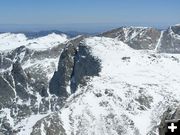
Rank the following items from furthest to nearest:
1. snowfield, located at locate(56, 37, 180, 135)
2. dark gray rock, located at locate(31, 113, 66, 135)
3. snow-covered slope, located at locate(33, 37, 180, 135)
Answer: snowfield, located at locate(56, 37, 180, 135) < snow-covered slope, located at locate(33, 37, 180, 135) < dark gray rock, located at locate(31, 113, 66, 135)

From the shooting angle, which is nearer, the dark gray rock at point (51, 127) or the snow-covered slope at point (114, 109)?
the dark gray rock at point (51, 127)

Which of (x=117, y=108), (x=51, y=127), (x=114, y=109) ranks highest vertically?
(x=51, y=127)

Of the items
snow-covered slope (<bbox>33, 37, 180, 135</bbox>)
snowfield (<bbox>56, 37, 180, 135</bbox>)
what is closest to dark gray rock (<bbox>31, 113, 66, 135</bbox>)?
snow-covered slope (<bbox>33, 37, 180, 135</bbox>)

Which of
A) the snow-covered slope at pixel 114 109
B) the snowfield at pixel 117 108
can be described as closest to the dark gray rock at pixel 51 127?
the snow-covered slope at pixel 114 109

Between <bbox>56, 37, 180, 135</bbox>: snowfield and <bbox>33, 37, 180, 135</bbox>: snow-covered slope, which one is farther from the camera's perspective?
<bbox>56, 37, 180, 135</bbox>: snowfield

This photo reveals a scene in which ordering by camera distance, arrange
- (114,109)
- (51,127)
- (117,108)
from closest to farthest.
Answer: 1. (51,127)
2. (117,108)
3. (114,109)

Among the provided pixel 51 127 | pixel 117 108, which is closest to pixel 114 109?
pixel 117 108

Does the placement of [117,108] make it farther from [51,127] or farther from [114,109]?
[51,127]

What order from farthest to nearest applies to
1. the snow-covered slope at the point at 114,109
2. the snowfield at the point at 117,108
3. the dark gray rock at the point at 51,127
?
the snowfield at the point at 117,108, the snow-covered slope at the point at 114,109, the dark gray rock at the point at 51,127

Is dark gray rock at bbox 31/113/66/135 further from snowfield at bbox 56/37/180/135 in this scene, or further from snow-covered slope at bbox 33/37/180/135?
snowfield at bbox 56/37/180/135

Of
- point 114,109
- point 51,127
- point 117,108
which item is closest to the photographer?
point 51,127

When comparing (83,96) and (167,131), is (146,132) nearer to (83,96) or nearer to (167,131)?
(83,96)

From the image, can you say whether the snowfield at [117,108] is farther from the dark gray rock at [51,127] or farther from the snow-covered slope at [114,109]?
the dark gray rock at [51,127]
